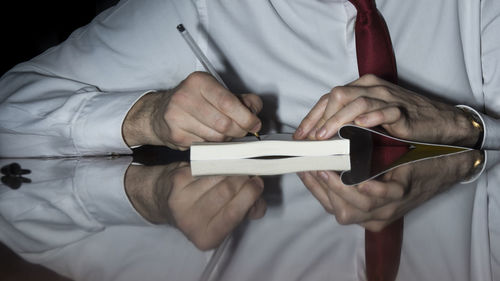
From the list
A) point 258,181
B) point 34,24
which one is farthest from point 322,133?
point 34,24

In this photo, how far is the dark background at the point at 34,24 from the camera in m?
1.34

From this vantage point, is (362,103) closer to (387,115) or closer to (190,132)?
(387,115)

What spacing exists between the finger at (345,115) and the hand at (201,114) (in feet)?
0.32

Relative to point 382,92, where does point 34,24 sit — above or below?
above

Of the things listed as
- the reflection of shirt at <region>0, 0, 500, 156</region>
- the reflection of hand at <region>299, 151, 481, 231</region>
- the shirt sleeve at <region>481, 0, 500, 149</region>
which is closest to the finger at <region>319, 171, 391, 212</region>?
the reflection of hand at <region>299, 151, 481, 231</region>

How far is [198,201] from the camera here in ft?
1.44

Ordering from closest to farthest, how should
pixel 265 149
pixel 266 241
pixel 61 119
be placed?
pixel 266 241 < pixel 265 149 < pixel 61 119

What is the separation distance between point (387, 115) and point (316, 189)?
1.16 feet

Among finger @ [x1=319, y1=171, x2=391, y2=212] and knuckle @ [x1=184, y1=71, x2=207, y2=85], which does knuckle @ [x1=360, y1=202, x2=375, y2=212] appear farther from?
knuckle @ [x1=184, y1=71, x2=207, y2=85]

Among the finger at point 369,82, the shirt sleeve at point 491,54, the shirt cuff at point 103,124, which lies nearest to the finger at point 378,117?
the finger at point 369,82

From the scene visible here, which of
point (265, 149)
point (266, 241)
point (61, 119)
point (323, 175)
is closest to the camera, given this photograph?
point (266, 241)

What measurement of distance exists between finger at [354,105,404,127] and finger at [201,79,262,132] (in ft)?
0.50

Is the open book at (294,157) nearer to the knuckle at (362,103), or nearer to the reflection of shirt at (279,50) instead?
the knuckle at (362,103)

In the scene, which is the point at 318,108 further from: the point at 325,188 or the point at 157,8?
the point at 157,8
